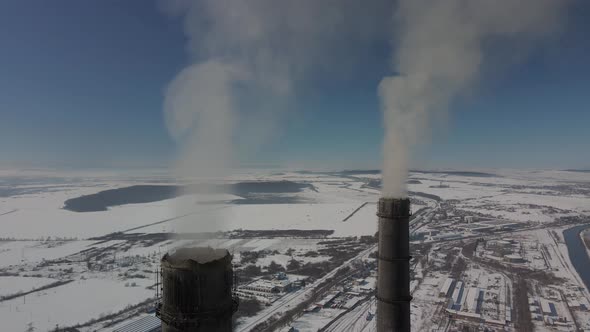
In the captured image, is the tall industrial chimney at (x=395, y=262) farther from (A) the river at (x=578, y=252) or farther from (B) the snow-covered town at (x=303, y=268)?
(A) the river at (x=578, y=252)

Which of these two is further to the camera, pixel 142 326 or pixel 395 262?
pixel 142 326

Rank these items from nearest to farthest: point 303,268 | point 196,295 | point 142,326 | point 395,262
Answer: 1. point 196,295
2. point 395,262
3. point 142,326
4. point 303,268

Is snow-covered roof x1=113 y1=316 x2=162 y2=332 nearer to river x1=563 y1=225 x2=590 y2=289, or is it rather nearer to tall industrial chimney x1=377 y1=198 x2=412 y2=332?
tall industrial chimney x1=377 y1=198 x2=412 y2=332

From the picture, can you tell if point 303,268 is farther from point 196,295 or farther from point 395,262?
point 196,295

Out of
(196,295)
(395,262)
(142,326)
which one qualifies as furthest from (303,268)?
(196,295)

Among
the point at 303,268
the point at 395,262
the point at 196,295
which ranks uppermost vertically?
the point at 196,295

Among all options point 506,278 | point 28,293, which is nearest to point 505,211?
point 506,278

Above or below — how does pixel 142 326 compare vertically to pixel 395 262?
below

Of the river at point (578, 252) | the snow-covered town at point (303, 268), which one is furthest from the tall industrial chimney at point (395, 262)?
the river at point (578, 252)
